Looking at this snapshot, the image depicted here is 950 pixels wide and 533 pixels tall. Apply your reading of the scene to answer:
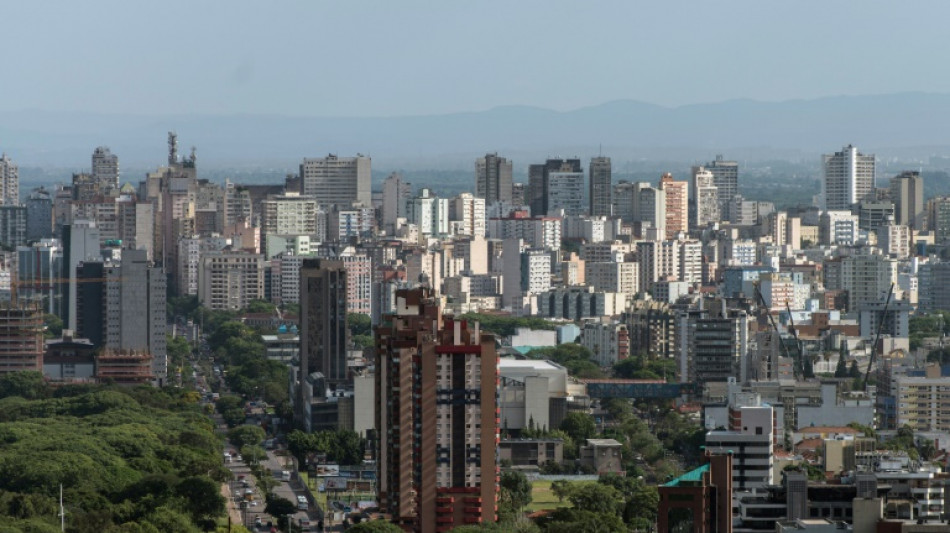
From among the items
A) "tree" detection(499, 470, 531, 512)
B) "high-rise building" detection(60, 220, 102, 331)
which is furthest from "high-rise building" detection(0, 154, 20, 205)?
"tree" detection(499, 470, 531, 512)

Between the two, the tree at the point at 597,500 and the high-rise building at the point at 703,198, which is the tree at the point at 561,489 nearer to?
the tree at the point at 597,500

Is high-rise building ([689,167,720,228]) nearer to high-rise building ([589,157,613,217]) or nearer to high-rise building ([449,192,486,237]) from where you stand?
high-rise building ([589,157,613,217])

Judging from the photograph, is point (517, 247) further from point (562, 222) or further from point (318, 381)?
A: point (318, 381)

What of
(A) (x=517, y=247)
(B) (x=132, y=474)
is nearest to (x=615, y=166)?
(A) (x=517, y=247)

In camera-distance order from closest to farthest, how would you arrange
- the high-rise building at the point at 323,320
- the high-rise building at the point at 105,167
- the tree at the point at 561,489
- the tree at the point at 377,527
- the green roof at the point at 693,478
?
1. the green roof at the point at 693,478
2. the tree at the point at 377,527
3. the tree at the point at 561,489
4. the high-rise building at the point at 323,320
5. the high-rise building at the point at 105,167

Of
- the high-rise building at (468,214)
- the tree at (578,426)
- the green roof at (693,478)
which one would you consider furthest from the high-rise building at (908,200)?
the green roof at (693,478)

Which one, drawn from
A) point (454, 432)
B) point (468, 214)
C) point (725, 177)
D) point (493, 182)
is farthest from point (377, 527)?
point (725, 177)
